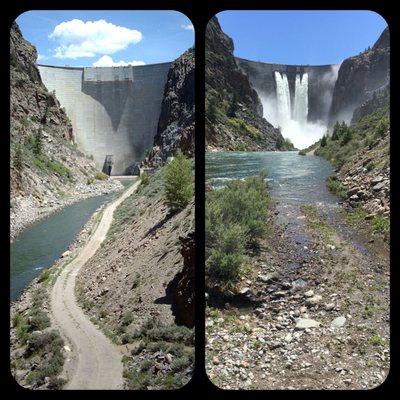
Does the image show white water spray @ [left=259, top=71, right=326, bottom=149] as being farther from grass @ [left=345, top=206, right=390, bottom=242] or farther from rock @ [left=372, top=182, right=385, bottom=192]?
rock @ [left=372, top=182, right=385, bottom=192]

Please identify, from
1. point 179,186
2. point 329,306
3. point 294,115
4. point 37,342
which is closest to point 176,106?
point 294,115

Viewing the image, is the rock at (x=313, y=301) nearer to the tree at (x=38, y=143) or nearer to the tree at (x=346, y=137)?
the tree at (x=346, y=137)

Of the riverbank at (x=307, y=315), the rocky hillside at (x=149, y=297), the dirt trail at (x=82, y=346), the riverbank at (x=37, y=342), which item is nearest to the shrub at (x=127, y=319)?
the rocky hillside at (x=149, y=297)

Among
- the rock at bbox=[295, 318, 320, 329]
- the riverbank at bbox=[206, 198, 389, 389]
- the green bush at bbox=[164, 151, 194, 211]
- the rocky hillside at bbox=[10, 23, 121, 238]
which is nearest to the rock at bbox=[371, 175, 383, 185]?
the riverbank at bbox=[206, 198, 389, 389]

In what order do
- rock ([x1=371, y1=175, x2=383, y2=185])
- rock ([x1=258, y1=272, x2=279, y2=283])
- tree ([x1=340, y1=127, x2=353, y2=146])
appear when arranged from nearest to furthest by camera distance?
rock ([x1=371, y1=175, x2=383, y2=185]) → rock ([x1=258, y1=272, x2=279, y2=283]) → tree ([x1=340, y1=127, x2=353, y2=146])

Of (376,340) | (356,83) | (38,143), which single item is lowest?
(376,340)

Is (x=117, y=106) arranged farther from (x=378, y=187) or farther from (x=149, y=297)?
(x=378, y=187)
